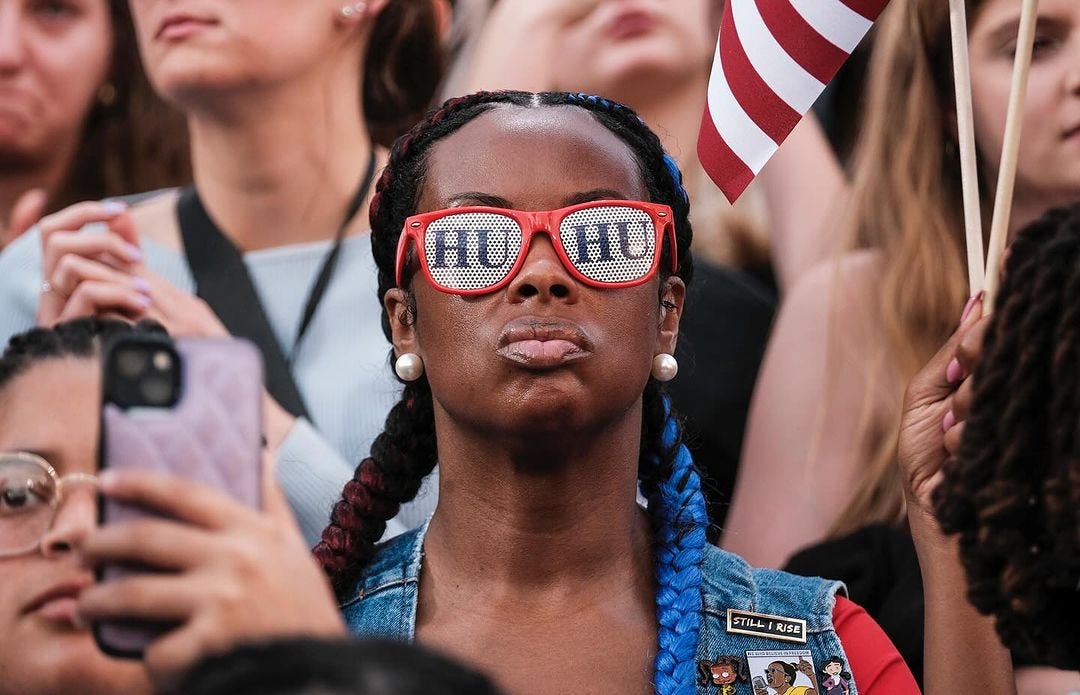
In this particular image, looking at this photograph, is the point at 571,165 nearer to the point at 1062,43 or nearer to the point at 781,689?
the point at 781,689

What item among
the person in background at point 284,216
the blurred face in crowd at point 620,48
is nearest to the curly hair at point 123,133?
the person in background at point 284,216

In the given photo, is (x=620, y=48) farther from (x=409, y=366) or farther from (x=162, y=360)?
(x=162, y=360)

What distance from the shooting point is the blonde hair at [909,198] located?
369 centimetres

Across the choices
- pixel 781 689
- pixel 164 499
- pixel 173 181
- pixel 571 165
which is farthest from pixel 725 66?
pixel 173 181

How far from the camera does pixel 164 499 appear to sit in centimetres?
158

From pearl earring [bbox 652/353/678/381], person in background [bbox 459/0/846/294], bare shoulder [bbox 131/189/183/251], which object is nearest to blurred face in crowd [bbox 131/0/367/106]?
bare shoulder [bbox 131/189/183/251]

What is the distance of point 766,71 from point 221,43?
4.18 ft

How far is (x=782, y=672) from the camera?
2623 mm

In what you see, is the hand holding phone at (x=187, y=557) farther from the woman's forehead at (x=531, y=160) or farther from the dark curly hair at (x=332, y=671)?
the woman's forehead at (x=531, y=160)

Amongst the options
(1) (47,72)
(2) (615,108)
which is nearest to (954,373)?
(2) (615,108)

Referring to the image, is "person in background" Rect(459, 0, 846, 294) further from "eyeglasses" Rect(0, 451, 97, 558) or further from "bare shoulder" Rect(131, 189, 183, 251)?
"eyeglasses" Rect(0, 451, 97, 558)

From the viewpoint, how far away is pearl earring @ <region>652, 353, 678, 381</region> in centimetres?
276

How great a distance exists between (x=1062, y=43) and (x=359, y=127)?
1.50 m

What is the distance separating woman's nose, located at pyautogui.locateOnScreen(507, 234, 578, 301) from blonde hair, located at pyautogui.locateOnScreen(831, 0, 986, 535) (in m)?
1.23
